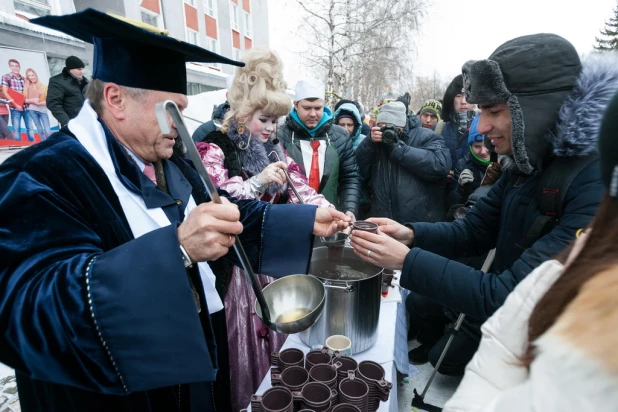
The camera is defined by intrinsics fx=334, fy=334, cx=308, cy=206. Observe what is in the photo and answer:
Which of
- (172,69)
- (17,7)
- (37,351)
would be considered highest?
→ (17,7)

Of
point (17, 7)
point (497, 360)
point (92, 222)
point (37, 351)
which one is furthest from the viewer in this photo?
point (17, 7)

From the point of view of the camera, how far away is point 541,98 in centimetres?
149

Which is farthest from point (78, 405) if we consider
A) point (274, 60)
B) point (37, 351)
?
point (274, 60)

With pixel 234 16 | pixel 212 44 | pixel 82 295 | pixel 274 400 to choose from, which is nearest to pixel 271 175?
pixel 274 400

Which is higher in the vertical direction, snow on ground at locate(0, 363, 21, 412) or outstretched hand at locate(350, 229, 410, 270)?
outstretched hand at locate(350, 229, 410, 270)

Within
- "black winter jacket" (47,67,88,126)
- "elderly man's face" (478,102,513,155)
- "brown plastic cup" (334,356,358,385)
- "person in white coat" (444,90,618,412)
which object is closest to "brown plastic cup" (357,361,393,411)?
"brown plastic cup" (334,356,358,385)

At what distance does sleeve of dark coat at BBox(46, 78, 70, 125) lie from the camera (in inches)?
257

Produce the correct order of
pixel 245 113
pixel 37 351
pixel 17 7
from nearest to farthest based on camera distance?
pixel 37 351 < pixel 245 113 < pixel 17 7

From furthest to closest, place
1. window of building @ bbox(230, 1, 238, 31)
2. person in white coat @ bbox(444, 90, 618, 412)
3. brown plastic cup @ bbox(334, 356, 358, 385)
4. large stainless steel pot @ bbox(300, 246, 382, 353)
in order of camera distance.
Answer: window of building @ bbox(230, 1, 238, 31), large stainless steel pot @ bbox(300, 246, 382, 353), brown plastic cup @ bbox(334, 356, 358, 385), person in white coat @ bbox(444, 90, 618, 412)

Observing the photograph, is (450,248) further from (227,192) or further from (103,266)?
(103,266)

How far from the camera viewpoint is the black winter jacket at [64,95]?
653cm

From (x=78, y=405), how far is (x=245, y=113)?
187cm

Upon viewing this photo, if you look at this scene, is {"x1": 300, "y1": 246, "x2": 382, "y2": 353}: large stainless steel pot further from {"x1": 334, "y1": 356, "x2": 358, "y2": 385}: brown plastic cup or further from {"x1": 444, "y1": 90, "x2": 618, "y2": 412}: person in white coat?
{"x1": 444, "y1": 90, "x2": 618, "y2": 412}: person in white coat

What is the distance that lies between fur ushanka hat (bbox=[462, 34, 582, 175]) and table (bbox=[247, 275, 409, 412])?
1137mm
